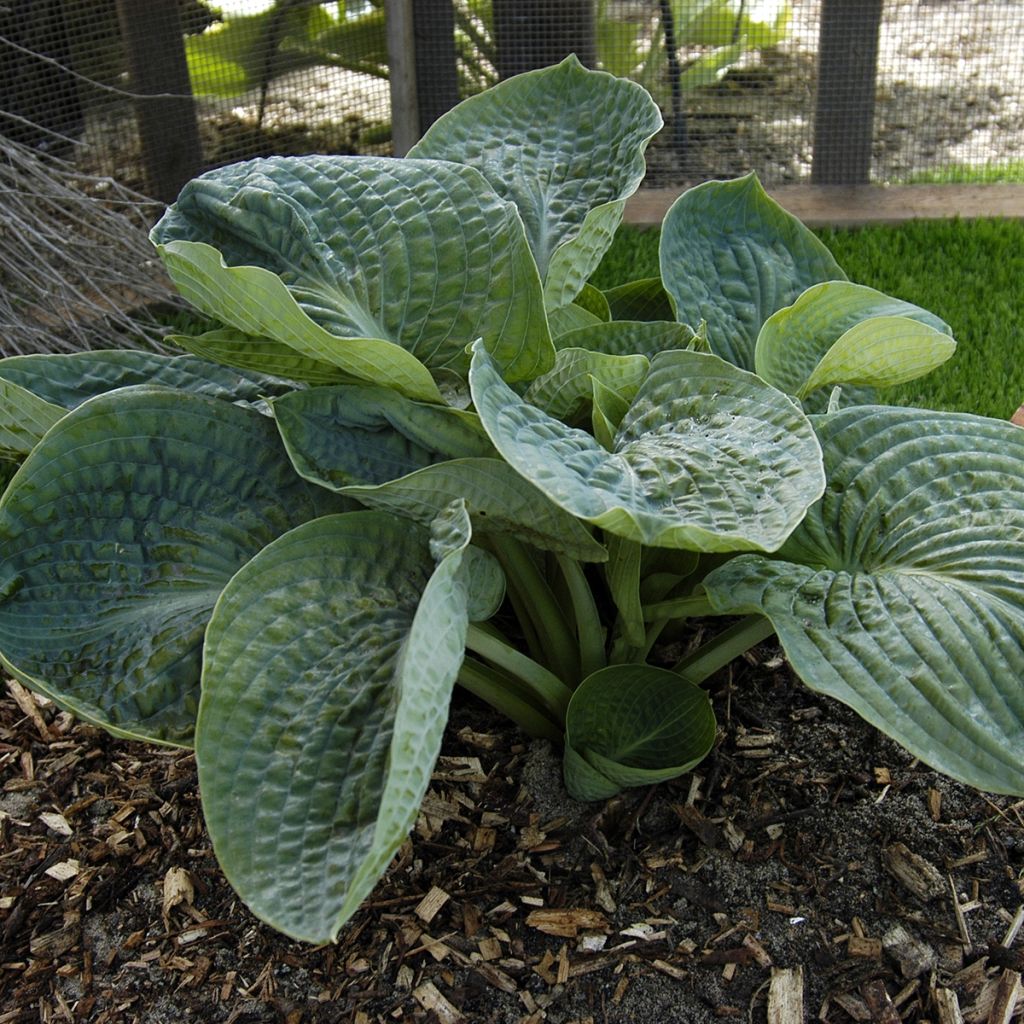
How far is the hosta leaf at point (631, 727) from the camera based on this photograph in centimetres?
118

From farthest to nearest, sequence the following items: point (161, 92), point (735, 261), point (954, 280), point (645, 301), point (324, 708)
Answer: point (161, 92) → point (954, 280) → point (645, 301) → point (735, 261) → point (324, 708)

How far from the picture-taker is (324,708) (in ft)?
3.10

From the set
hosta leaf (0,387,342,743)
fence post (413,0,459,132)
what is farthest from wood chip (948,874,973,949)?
fence post (413,0,459,132)

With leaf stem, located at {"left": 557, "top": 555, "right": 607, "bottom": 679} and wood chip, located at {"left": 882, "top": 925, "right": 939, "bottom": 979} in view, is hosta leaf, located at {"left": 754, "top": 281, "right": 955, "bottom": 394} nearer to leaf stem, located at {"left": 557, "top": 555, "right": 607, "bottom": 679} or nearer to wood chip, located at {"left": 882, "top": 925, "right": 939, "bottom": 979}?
leaf stem, located at {"left": 557, "top": 555, "right": 607, "bottom": 679}

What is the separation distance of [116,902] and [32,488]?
1.64 ft

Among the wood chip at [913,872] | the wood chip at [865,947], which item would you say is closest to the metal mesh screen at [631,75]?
the wood chip at [913,872]

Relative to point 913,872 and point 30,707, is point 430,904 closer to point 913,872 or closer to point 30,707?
point 913,872

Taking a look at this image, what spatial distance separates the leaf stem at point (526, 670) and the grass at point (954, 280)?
98cm

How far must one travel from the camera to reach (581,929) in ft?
3.87

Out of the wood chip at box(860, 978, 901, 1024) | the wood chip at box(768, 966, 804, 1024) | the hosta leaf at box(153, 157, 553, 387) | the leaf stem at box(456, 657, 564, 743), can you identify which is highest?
the hosta leaf at box(153, 157, 553, 387)

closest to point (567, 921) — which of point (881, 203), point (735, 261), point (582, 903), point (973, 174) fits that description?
point (582, 903)

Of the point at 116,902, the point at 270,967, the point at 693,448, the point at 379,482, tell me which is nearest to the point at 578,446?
the point at 693,448

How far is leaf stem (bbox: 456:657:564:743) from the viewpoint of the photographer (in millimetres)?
1265

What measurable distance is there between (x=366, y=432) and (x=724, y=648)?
444 millimetres
